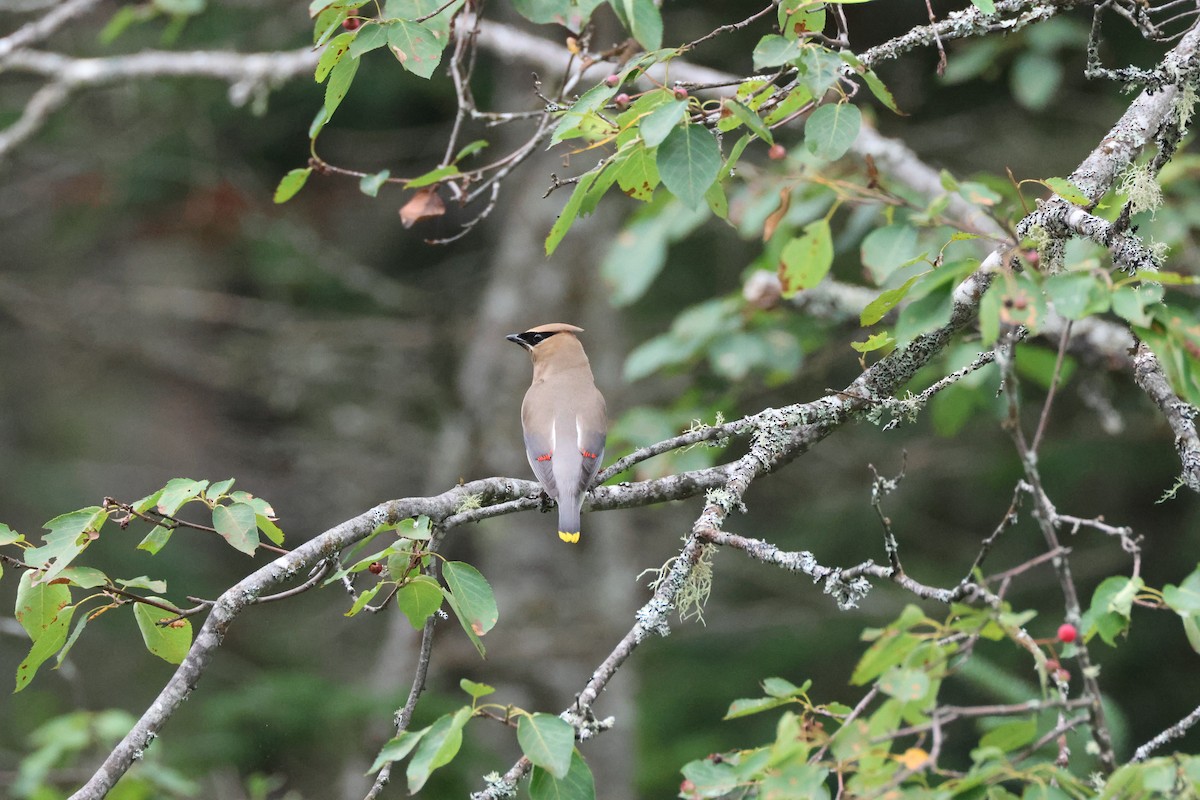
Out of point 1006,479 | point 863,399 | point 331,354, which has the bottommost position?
point 1006,479

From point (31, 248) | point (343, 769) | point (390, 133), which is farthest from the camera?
point (31, 248)

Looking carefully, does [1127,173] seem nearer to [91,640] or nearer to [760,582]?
[760,582]

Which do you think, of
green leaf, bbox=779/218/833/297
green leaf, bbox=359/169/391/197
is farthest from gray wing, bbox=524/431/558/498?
green leaf, bbox=779/218/833/297

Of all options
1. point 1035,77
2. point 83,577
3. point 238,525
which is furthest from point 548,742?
point 1035,77

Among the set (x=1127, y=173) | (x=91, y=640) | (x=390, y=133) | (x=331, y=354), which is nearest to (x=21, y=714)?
(x=91, y=640)

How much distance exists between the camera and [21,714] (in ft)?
29.1

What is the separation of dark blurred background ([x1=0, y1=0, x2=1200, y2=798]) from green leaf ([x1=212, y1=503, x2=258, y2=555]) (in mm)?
3553

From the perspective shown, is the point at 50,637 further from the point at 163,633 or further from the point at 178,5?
the point at 178,5

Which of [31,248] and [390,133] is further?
[31,248]

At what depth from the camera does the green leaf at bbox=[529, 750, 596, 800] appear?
2.59 metres

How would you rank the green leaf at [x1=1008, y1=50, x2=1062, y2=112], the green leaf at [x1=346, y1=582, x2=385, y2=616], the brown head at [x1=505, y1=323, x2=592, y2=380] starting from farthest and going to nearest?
the green leaf at [x1=1008, y1=50, x2=1062, y2=112], the brown head at [x1=505, y1=323, x2=592, y2=380], the green leaf at [x1=346, y1=582, x2=385, y2=616]

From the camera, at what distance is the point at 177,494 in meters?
2.71

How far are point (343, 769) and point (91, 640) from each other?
4.25 meters

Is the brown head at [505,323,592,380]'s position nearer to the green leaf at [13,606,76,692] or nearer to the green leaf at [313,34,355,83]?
the green leaf at [313,34,355,83]
